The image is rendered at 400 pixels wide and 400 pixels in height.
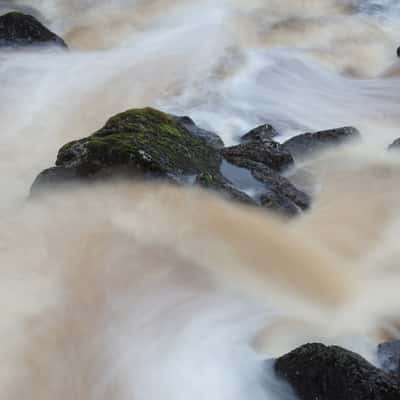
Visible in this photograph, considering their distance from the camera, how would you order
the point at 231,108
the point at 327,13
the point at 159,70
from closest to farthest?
1. the point at 231,108
2. the point at 159,70
3. the point at 327,13

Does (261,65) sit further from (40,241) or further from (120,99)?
(40,241)

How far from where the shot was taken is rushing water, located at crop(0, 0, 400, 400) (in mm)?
5793

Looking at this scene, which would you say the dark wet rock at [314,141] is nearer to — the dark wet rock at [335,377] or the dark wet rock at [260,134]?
the dark wet rock at [260,134]

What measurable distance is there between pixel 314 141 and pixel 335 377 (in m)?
5.16

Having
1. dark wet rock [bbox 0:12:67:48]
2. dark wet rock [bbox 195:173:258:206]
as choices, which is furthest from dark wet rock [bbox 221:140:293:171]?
dark wet rock [bbox 0:12:67:48]

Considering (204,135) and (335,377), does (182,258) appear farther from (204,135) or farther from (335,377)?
(204,135)

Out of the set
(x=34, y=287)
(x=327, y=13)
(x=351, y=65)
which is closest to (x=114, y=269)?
(x=34, y=287)

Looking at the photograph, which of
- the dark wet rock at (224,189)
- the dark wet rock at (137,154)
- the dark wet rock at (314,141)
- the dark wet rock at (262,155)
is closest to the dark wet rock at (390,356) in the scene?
the dark wet rock at (224,189)

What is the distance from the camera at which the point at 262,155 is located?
8789mm

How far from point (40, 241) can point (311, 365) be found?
3.38 m

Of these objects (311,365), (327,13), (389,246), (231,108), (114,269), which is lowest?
(327,13)

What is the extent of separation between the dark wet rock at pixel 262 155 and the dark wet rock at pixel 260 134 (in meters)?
0.64

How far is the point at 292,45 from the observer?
15.0 m

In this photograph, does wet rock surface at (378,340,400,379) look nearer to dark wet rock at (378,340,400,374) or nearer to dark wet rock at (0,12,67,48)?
dark wet rock at (378,340,400,374)
